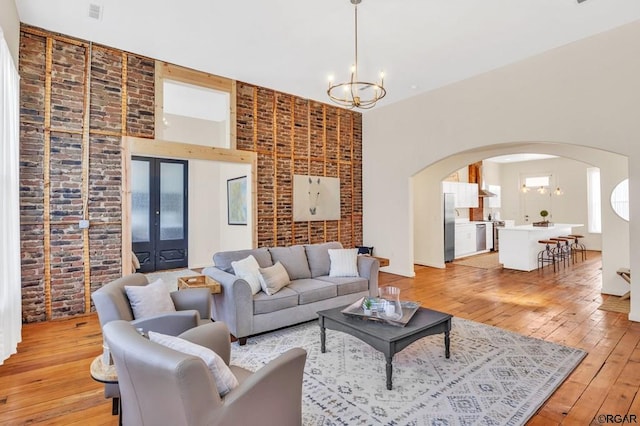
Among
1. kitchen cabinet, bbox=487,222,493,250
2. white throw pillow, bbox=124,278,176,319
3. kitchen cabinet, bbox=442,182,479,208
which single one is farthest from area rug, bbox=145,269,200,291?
kitchen cabinet, bbox=487,222,493,250

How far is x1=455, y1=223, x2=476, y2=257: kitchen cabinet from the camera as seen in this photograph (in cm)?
902

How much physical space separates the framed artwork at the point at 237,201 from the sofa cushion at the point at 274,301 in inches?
142

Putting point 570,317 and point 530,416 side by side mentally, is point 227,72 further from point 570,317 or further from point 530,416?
point 570,317

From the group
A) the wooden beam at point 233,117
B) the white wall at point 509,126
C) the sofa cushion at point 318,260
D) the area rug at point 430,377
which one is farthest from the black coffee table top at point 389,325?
the wooden beam at point 233,117

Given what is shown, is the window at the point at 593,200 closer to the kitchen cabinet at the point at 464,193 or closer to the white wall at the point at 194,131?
the kitchen cabinet at the point at 464,193

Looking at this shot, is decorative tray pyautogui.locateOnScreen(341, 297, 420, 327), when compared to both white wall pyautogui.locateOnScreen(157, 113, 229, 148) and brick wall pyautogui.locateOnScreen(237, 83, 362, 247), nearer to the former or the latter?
brick wall pyautogui.locateOnScreen(237, 83, 362, 247)

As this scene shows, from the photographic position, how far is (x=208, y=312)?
10.4 ft

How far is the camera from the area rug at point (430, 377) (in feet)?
7.55

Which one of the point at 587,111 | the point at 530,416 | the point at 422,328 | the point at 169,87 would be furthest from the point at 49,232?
the point at 587,111

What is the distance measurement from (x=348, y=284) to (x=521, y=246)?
505 cm

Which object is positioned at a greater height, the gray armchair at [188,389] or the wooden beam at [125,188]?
the wooden beam at [125,188]

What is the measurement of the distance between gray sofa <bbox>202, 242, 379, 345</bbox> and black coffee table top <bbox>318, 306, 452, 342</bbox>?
28.8 inches

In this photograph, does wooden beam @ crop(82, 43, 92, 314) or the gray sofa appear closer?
the gray sofa

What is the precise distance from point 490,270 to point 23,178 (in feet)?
27.8
